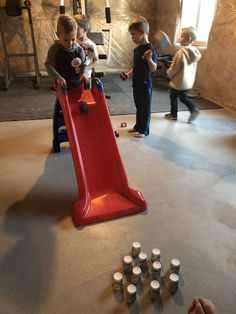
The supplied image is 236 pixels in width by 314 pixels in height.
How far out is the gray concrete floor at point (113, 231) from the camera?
1.26 meters

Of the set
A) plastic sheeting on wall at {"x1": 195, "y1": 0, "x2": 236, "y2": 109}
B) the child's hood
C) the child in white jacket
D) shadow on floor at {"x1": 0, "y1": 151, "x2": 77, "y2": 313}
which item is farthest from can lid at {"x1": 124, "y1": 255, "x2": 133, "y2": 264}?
plastic sheeting on wall at {"x1": 195, "y1": 0, "x2": 236, "y2": 109}

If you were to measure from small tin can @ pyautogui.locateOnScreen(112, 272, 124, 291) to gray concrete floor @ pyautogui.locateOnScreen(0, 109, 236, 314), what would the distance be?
0.04 meters

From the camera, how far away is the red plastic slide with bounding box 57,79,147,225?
1.76m

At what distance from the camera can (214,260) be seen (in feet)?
A: 4.79

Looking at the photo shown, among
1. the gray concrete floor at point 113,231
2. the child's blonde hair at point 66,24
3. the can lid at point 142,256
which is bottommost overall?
the gray concrete floor at point 113,231

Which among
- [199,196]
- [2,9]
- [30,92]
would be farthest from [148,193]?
[2,9]

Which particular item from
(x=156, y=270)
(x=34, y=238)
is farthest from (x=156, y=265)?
(x=34, y=238)

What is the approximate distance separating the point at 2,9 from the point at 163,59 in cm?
316

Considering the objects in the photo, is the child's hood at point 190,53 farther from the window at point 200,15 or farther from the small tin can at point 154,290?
the small tin can at point 154,290

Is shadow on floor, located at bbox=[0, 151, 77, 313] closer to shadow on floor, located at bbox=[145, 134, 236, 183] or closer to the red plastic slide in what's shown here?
the red plastic slide

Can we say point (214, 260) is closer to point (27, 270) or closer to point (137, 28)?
point (27, 270)

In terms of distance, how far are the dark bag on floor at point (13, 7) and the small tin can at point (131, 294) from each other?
195 inches

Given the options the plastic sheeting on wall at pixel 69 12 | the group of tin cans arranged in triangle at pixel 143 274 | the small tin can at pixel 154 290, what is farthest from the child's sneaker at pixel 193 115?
the plastic sheeting on wall at pixel 69 12

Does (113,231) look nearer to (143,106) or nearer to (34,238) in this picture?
(34,238)
